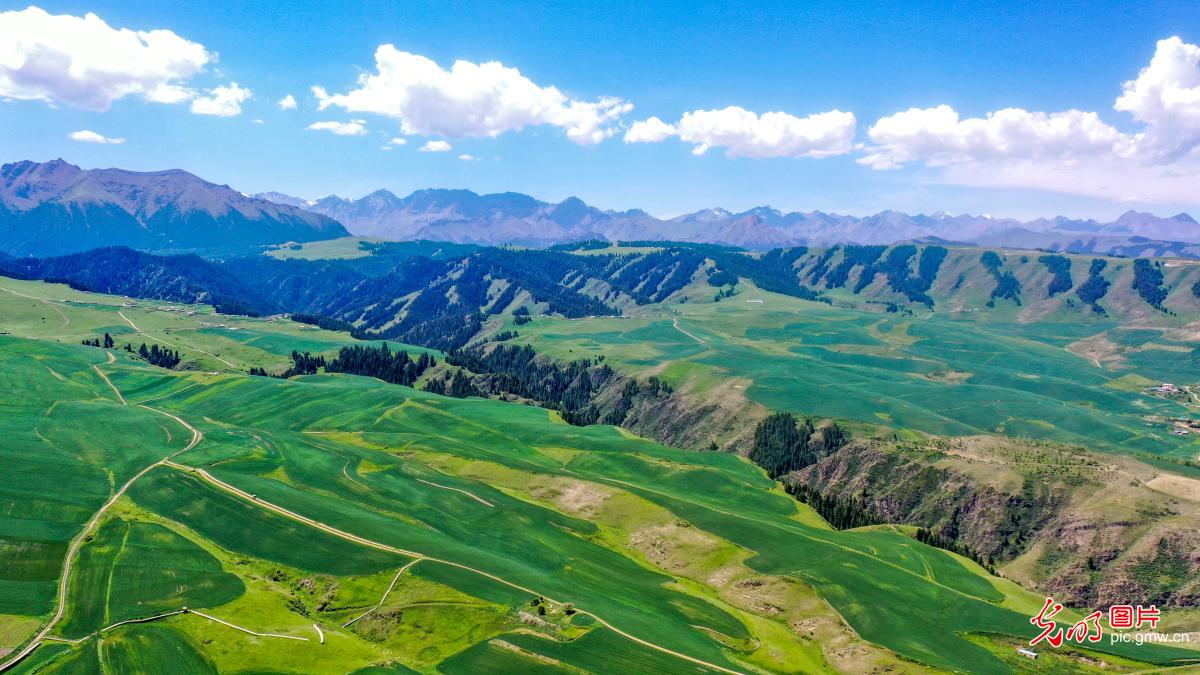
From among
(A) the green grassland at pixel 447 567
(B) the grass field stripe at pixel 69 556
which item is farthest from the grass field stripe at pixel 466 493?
(B) the grass field stripe at pixel 69 556

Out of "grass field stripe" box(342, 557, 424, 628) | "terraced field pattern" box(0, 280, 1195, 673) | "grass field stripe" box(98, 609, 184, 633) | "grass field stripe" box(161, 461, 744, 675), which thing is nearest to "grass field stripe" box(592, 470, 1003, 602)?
"terraced field pattern" box(0, 280, 1195, 673)

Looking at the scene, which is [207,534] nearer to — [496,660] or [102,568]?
[102,568]

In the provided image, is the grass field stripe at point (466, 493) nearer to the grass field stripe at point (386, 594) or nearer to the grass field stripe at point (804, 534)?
the grass field stripe at point (804, 534)

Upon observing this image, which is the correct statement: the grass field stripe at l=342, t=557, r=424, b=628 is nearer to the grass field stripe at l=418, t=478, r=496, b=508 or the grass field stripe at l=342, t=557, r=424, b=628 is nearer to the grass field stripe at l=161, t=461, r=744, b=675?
the grass field stripe at l=161, t=461, r=744, b=675

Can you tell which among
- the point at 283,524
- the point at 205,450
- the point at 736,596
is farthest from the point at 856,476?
the point at 205,450

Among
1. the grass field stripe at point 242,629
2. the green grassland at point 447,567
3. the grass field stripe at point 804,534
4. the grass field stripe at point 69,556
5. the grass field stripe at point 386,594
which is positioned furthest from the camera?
the grass field stripe at point 804,534

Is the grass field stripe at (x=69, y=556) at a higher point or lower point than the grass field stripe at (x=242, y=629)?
higher
